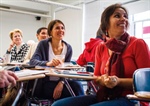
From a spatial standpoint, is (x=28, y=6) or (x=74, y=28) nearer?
(x=74, y=28)

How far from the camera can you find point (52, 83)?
75.9 inches

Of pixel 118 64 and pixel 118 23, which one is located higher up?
pixel 118 23

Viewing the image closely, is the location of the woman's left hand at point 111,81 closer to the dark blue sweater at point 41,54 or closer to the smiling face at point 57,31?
the dark blue sweater at point 41,54

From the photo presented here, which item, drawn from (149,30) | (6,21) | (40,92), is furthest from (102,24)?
(6,21)

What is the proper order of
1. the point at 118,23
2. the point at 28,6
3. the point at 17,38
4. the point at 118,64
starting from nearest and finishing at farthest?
the point at 118,64 < the point at 118,23 < the point at 17,38 < the point at 28,6

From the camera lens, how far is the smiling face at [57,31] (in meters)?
2.34

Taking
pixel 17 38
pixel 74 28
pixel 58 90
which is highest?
pixel 74 28

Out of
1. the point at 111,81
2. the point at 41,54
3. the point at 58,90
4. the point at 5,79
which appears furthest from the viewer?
the point at 41,54

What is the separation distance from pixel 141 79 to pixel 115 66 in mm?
179

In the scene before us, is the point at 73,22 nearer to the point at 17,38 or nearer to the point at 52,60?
the point at 17,38

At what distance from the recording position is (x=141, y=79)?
3.83 feet

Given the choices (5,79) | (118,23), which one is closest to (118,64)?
(118,23)

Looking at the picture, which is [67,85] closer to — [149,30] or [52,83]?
[52,83]

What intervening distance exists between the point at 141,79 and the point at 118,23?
0.44 metres
